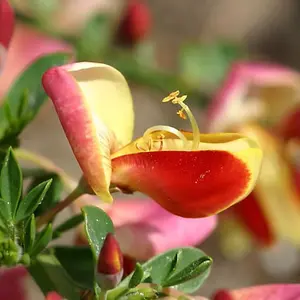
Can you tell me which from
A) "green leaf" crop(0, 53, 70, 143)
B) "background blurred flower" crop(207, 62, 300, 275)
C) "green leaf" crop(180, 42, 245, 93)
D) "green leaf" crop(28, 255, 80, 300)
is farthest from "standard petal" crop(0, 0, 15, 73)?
"green leaf" crop(180, 42, 245, 93)

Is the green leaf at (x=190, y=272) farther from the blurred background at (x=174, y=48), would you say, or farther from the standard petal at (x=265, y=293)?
the blurred background at (x=174, y=48)

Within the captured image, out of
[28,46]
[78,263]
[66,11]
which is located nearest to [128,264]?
[78,263]

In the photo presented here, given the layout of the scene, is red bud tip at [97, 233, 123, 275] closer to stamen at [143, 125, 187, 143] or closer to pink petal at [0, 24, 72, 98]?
stamen at [143, 125, 187, 143]

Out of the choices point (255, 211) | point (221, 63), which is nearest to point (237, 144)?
point (255, 211)

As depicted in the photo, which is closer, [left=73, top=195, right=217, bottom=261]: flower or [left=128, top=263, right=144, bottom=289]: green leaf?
[left=128, top=263, right=144, bottom=289]: green leaf

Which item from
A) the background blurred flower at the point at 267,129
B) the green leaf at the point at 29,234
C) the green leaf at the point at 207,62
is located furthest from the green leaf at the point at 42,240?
the green leaf at the point at 207,62

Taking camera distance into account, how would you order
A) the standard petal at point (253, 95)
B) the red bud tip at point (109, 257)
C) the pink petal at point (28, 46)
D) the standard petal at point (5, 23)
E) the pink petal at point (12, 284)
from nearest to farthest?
the red bud tip at point (109, 257), the standard petal at point (5, 23), the pink petal at point (12, 284), the standard petal at point (253, 95), the pink petal at point (28, 46)
